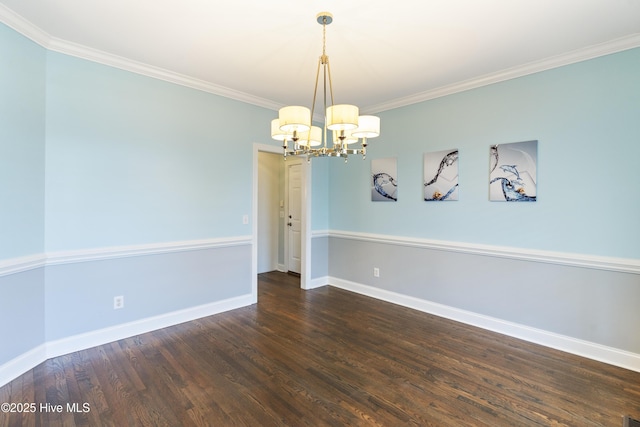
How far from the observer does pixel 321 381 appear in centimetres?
238

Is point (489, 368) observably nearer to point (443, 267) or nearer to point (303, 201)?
point (443, 267)

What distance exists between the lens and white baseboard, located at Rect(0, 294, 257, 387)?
2409mm

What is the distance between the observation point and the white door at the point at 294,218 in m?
5.60

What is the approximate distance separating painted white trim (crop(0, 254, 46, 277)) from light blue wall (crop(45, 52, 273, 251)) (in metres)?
0.18

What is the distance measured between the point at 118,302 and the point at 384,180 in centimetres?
340

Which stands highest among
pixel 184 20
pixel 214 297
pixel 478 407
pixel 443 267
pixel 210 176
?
pixel 184 20

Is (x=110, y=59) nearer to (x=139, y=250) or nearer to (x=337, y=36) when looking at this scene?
(x=139, y=250)

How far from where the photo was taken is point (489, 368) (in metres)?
2.59

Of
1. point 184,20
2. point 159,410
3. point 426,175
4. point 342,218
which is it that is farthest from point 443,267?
point 184,20

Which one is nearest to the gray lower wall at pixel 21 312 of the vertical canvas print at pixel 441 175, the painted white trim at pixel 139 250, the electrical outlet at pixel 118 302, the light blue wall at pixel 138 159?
the painted white trim at pixel 139 250

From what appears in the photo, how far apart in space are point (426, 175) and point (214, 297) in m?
3.00

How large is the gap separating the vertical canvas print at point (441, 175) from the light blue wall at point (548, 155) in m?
0.07

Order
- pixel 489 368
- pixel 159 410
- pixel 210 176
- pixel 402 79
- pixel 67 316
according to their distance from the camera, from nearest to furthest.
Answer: pixel 159 410 < pixel 489 368 < pixel 67 316 < pixel 402 79 < pixel 210 176

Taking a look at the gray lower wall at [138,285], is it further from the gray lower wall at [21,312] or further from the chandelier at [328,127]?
the chandelier at [328,127]
